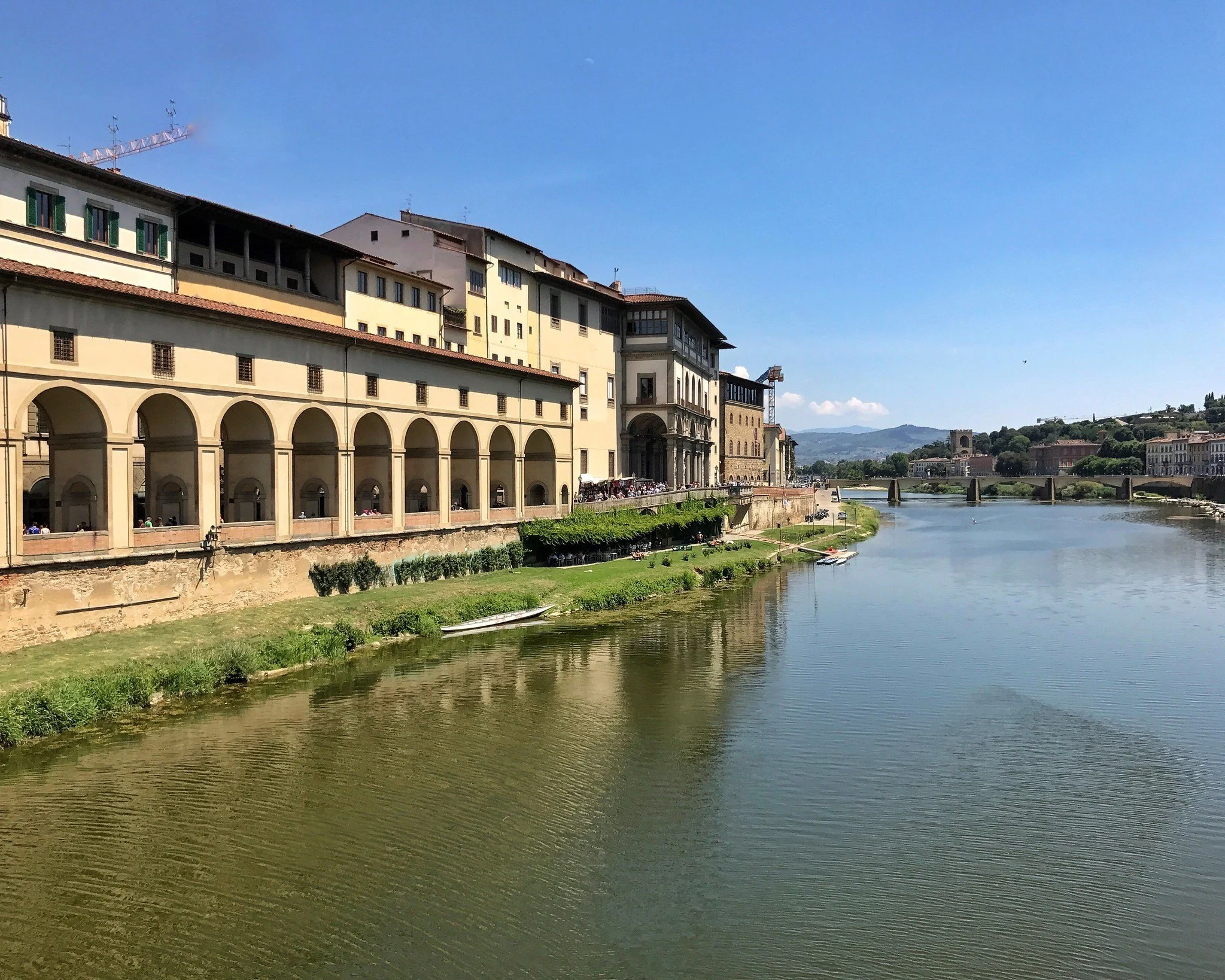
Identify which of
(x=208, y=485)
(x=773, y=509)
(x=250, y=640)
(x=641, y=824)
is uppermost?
(x=208, y=485)

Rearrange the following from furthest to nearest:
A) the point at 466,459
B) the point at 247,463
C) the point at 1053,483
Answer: the point at 1053,483 < the point at 466,459 < the point at 247,463

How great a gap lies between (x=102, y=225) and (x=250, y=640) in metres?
15.6

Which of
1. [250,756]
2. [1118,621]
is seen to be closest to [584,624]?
[250,756]

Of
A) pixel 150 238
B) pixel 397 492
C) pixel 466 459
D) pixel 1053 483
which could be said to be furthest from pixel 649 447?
pixel 1053 483

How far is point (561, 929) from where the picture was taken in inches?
535

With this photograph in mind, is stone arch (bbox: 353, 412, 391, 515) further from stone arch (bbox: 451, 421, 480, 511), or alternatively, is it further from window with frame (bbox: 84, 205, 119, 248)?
window with frame (bbox: 84, 205, 119, 248)

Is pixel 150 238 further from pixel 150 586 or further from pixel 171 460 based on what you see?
pixel 150 586

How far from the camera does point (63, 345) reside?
25.8 meters

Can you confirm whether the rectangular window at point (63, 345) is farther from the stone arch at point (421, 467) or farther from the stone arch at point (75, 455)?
the stone arch at point (421, 467)

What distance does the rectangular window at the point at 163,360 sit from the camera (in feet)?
94.1

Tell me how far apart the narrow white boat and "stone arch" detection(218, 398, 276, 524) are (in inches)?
314

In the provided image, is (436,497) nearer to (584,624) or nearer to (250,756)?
(584,624)

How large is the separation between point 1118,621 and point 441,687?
30065 millimetres

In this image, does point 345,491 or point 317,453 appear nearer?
point 345,491
